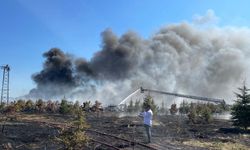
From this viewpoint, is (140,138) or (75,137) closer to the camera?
(75,137)

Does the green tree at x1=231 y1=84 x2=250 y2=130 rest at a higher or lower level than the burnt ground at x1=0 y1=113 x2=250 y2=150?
higher

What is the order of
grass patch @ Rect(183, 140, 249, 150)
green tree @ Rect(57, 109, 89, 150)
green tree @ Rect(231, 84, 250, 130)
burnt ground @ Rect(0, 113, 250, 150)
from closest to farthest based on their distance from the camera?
green tree @ Rect(57, 109, 89, 150) → burnt ground @ Rect(0, 113, 250, 150) → grass patch @ Rect(183, 140, 249, 150) → green tree @ Rect(231, 84, 250, 130)

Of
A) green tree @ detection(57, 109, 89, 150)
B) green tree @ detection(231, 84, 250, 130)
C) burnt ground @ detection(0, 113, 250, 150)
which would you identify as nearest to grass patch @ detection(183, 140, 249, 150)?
burnt ground @ detection(0, 113, 250, 150)

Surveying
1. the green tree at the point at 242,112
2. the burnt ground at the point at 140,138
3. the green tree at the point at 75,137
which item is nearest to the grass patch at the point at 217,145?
the burnt ground at the point at 140,138

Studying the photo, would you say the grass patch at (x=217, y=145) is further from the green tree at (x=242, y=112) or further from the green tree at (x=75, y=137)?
the green tree at (x=242, y=112)

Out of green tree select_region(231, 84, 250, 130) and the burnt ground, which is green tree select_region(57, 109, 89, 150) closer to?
the burnt ground

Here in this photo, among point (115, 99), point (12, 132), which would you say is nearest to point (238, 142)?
point (12, 132)

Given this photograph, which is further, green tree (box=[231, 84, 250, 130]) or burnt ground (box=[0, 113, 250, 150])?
green tree (box=[231, 84, 250, 130])

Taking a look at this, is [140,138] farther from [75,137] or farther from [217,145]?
[75,137]

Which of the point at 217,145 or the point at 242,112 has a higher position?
the point at 242,112

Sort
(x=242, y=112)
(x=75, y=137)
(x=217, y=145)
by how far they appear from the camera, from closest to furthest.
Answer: (x=75, y=137)
(x=217, y=145)
(x=242, y=112)

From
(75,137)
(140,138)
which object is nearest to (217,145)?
(140,138)

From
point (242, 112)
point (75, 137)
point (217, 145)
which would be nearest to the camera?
point (75, 137)

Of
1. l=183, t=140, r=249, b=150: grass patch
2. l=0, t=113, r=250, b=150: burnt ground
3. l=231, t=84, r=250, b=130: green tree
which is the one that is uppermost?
l=231, t=84, r=250, b=130: green tree
